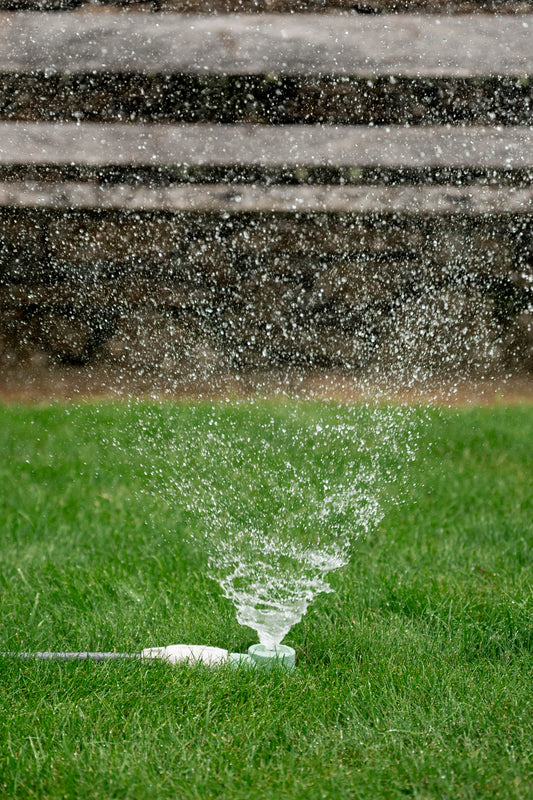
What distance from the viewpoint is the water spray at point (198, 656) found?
6.22 feet

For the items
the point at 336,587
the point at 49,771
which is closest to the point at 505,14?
the point at 336,587

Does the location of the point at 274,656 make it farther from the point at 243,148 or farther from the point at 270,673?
the point at 243,148

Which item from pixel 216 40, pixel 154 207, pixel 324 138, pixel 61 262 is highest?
pixel 216 40

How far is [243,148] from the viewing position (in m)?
3.63

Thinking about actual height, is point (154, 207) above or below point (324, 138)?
below

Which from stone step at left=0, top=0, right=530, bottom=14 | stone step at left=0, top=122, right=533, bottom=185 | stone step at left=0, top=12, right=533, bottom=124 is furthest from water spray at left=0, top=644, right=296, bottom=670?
stone step at left=0, top=0, right=530, bottom=14

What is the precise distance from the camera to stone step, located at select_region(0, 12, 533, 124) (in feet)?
11.5

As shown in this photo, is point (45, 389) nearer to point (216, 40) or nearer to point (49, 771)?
point (216, 40)

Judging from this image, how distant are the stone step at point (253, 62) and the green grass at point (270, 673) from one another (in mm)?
1582

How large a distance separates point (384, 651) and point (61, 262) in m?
2.68

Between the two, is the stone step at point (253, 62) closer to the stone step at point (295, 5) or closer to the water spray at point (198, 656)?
the stone step at point (295, 5)

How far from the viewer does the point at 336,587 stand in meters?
2.41

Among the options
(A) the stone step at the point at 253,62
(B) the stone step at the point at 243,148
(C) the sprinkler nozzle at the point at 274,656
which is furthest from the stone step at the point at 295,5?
(C) the sprinkler nozzle at the point at 274,656

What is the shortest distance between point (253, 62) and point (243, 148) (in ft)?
1.14
